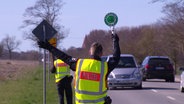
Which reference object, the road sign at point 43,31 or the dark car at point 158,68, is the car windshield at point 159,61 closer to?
the dark car at point 158,68

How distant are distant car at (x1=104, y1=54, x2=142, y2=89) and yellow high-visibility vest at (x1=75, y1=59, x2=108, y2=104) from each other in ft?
62.3

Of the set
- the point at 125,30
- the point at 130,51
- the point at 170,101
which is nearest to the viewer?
the point at 170,101

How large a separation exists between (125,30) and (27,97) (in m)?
82.3

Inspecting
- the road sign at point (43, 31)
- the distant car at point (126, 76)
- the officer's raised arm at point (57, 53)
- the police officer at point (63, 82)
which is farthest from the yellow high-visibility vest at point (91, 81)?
the distant car at point (126, 76)

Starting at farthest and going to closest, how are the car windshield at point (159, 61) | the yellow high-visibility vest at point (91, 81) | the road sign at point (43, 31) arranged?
the car windshield at point (159, 61) < the road sign at point (43, 31) < the yellow high-visibility vest at point (91, 81)

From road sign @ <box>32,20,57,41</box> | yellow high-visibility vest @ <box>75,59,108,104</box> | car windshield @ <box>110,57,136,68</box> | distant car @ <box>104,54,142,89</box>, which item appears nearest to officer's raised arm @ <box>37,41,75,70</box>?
yellow high-visibility vest @ <box>75,59,108,104</box>

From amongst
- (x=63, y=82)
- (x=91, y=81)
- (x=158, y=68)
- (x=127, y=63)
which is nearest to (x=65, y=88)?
(x=63, y=82)

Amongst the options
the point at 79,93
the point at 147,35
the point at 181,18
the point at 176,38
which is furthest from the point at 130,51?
the point at 79,93

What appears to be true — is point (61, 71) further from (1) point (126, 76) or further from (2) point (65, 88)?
(1) point (126, 76)

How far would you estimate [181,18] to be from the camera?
5481 centimetres

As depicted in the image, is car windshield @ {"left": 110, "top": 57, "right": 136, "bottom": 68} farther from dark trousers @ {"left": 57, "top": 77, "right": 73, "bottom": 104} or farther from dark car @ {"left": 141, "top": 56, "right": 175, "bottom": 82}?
dark trousers @ {"left": 57, "top": 77, "right": 73, "bottom": 104}

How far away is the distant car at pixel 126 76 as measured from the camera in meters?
27.1

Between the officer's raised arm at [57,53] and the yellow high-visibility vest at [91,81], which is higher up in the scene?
the officer's raised arm at [57,53]

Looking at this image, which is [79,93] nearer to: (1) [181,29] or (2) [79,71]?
(2) [79,71]
